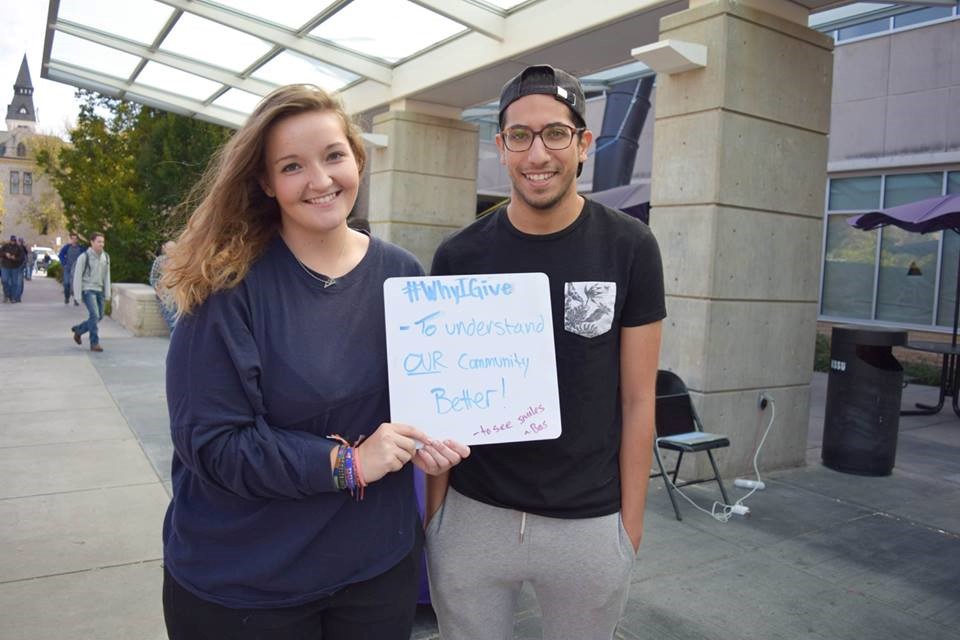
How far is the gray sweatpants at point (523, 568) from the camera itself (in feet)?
6.30

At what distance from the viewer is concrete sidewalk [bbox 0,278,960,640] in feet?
12.0

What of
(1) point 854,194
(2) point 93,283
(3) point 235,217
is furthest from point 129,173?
(3) point 235,217

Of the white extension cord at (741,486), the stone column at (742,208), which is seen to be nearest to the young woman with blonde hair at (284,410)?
the white extension cord at (741,486)

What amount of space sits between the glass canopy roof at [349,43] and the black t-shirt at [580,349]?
17.3ft

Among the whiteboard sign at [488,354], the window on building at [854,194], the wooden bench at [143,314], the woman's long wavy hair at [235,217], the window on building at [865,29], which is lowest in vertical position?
the wooden bench at [143,314]

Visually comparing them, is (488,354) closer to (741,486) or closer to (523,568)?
(523,568)

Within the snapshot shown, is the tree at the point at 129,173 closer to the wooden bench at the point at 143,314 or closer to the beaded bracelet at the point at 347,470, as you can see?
the wooden bench at the point at 143,314

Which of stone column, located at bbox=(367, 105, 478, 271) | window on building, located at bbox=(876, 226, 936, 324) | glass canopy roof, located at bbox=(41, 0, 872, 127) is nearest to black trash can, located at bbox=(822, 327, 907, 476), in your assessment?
glass canopy roof, located at bbox=(41, 0, 872, 127)

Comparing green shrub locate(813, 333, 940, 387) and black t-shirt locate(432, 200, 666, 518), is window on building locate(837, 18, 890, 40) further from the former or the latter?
black t-shirt locate(432, 200, 666, 518)

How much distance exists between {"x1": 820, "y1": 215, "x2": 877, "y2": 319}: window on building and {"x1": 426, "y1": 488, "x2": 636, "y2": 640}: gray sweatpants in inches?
568

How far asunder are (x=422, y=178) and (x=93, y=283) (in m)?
5.55

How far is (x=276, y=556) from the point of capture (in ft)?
5.36

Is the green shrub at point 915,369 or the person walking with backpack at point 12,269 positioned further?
the person walking with backpack at point 12,269

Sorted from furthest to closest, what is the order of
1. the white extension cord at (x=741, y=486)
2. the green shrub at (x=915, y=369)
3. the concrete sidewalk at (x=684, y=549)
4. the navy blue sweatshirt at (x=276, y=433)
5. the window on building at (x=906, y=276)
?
the window on building at (x=906, y=276)
the green shrub at (x=915, y=369)
the white extension cord at (x=741, y=486)
the concrete sidewalk at (x=684, y=549)
the navy blue sweatshirt at (x=276, y=433)
